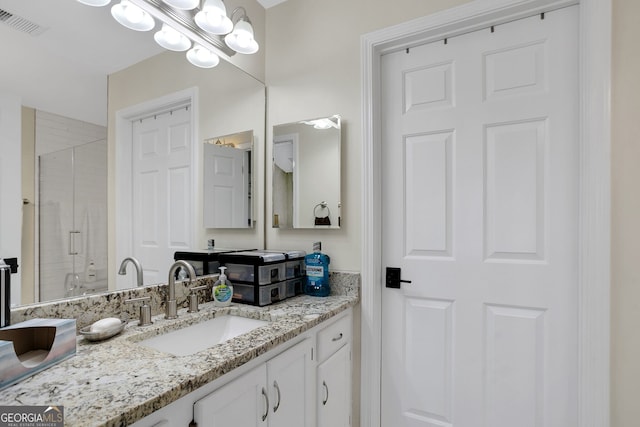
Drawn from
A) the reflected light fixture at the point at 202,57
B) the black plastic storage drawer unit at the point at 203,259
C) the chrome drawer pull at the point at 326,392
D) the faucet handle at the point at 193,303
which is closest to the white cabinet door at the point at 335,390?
the chrome drawer pull at the point at 326,392

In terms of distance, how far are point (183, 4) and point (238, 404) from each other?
161 centimetres

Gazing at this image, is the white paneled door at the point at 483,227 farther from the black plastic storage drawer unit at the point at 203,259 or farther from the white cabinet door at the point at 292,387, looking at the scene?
the black plastic storage drawer unit at the point at 203,259

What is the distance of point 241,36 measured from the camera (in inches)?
70.3

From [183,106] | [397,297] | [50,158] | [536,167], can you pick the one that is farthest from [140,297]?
[536,167]

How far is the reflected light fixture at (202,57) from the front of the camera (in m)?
1.63

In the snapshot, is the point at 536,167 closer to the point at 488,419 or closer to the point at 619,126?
the point at 619,126

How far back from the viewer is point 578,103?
1393mm

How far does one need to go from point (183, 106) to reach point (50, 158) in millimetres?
637

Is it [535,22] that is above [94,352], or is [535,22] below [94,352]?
above

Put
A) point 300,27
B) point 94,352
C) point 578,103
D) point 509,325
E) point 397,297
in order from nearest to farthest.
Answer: point 94,352, point 578,103, point 509,325, point 397,297, point 300,27

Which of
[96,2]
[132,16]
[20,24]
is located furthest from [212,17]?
[20,24]

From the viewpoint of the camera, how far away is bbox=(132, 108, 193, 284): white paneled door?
1379mm

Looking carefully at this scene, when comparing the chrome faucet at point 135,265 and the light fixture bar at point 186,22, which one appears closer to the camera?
the chrome faucet at point 135,265

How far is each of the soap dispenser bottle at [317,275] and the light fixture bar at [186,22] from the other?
122 cm
